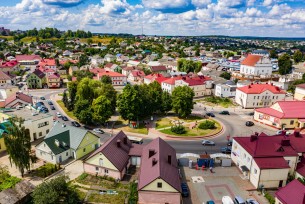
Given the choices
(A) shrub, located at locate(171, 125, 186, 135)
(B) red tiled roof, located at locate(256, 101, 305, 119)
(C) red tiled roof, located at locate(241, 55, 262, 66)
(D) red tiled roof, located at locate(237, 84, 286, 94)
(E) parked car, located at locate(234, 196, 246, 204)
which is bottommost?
(E) parked car, located at locate(234, 196, 246, 204)

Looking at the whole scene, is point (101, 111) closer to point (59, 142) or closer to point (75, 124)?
point (75, 124)

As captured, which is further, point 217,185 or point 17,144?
point 217,185

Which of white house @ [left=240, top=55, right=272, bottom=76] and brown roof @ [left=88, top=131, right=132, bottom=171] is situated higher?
white house @ [left=240, top=55, right=272, bottom=76]

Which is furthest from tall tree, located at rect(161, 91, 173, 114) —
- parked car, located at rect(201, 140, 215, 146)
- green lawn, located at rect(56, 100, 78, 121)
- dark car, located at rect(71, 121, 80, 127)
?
green lawn, located at rect(56, 100, 78, 121)

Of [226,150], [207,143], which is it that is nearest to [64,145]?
[207,143]

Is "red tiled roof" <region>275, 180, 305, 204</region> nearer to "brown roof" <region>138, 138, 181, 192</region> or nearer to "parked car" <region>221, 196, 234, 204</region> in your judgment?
"parked car" <region>221, 196, 234, 204</region>

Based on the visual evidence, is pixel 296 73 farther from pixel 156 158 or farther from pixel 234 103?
pixel 156 158

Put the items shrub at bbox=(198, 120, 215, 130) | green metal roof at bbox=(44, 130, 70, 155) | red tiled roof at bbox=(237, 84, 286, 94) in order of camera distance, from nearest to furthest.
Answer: green metal roof at bbox=(44, 130, 70, 155) < shrub at bbox=(198, 120, 215, 130) < red tiled roof at bbox=(237, 84, 286, 94)

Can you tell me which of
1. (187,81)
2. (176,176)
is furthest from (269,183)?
(187,81)
